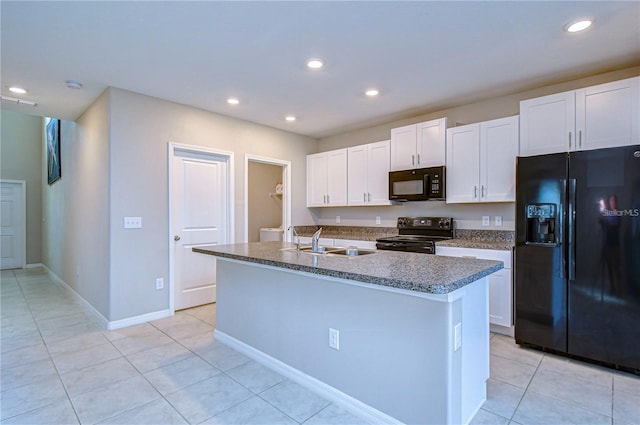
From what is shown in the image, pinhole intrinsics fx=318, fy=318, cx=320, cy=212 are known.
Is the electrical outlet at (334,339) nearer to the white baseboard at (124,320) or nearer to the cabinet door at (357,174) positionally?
A: the white baseboard at (124,320)

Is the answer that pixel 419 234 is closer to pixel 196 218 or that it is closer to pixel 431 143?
pixel 431 143

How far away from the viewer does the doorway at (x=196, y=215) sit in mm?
3808

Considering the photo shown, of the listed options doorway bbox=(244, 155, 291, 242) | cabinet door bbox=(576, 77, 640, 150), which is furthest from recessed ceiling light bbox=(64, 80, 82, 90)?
cabinet door bbox=(576, 77, 640, 150)

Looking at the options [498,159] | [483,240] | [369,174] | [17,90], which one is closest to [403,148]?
[369,174]

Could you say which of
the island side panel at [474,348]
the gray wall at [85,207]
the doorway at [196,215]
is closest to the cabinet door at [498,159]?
the island side panel at [474,348]

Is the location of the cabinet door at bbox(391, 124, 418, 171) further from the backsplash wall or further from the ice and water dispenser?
the ice and water dispenser

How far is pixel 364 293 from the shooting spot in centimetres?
182

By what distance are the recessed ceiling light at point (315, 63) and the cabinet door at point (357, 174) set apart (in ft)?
6.09

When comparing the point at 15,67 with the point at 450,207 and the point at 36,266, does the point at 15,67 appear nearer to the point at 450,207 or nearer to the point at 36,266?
the point at 450,207

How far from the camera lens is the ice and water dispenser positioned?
8.64ft

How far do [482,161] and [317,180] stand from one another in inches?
98.0

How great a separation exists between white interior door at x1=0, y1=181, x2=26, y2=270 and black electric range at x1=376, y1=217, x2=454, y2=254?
7706mm

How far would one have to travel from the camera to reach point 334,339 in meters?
1.98

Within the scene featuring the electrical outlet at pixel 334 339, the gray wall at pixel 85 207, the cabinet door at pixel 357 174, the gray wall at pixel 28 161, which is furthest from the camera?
the gray wall at pixel 28 161
